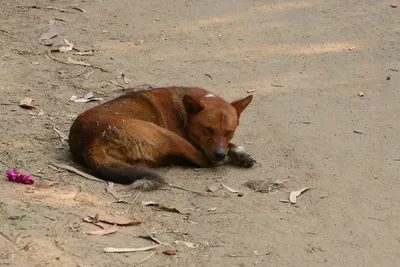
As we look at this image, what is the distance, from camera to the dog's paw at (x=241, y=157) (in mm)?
7258

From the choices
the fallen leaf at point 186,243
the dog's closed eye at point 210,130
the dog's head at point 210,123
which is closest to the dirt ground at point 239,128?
the fallen leaf at point 186,243

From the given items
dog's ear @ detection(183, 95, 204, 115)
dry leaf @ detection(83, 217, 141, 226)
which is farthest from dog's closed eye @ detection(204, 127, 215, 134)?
dry leaf @ detection(83, 217, 141, 226)

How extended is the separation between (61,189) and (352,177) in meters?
2.58

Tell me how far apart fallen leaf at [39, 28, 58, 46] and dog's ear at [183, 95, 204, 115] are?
2.81 meters

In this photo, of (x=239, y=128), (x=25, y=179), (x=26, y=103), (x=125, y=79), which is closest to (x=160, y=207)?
(x=25, y=179)

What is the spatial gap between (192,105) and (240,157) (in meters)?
0.71

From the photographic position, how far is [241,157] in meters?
7.29

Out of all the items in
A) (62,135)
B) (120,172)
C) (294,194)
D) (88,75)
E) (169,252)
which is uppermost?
(169,252)

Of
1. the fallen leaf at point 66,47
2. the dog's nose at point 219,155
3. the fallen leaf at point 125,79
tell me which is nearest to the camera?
the dog's nose at point 219,155

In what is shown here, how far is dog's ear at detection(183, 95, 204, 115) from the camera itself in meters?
7.56

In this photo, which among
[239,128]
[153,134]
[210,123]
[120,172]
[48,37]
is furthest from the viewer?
[48,37]

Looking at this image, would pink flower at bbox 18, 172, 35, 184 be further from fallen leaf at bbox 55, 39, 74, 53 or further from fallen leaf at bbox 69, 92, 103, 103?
fallen leaf at bbox 55, 39, 74, 53

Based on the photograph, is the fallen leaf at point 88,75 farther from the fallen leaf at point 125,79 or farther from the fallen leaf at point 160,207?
the fallen leaf at point 160,207

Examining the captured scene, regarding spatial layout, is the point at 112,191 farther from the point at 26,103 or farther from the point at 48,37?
the point at 48,37
